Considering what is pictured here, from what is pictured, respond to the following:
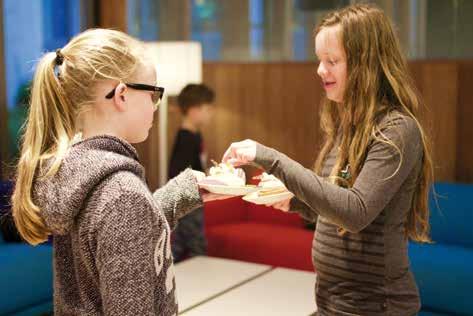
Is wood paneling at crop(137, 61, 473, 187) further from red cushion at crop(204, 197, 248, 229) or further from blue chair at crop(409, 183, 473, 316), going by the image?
red cushion at crop(204, 197, 248, 229)

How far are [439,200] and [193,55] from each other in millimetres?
1985

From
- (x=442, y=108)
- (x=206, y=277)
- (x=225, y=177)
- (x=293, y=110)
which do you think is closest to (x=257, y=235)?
(x=293, y=110)

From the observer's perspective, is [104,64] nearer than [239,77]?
Yes

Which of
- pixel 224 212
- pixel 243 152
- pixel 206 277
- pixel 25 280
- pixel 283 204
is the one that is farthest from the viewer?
pixel 224 212

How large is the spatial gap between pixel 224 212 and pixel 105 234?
11.9 feet

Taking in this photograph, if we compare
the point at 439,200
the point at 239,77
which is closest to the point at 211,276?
the point at 439,200

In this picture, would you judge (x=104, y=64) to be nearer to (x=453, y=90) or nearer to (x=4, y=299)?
(x=4, y=299)

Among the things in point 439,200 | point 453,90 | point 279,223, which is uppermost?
point 453,90

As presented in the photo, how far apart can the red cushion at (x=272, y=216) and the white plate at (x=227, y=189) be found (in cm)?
289

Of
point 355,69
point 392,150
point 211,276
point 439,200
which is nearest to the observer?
point 392,150

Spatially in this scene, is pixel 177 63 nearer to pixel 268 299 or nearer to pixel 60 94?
pixel 268 299

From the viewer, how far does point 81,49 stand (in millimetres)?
1260

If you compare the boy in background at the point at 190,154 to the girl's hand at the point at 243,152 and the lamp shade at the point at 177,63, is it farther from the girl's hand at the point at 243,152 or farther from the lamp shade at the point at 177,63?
the girl's hand at the point at 243,152

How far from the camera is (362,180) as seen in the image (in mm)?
1530
